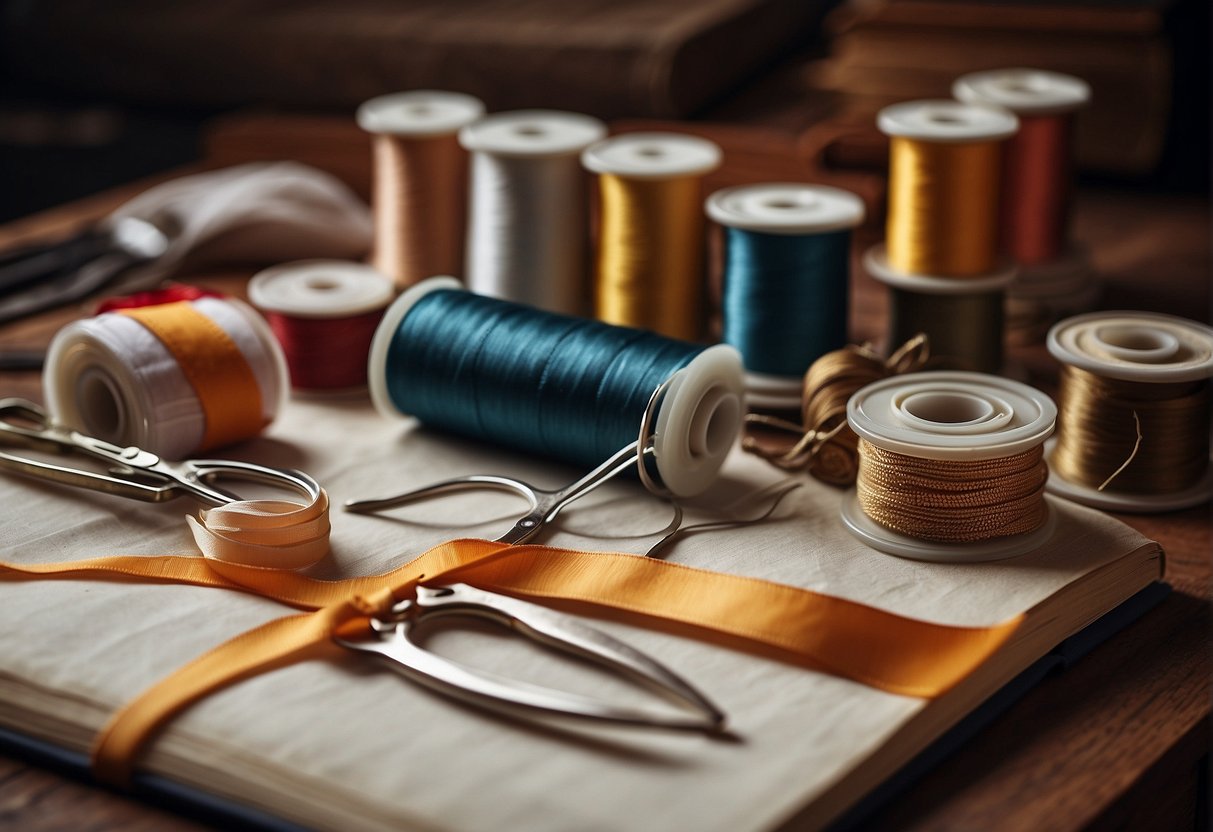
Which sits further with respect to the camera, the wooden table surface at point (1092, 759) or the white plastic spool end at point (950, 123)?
the white plastic spool end at point (950, 123)

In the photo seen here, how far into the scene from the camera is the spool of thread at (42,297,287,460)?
1.27 meters

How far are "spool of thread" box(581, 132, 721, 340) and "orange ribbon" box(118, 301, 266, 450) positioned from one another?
0.46 meters

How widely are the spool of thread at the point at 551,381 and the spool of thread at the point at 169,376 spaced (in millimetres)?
120

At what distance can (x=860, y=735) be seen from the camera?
2.86 ft

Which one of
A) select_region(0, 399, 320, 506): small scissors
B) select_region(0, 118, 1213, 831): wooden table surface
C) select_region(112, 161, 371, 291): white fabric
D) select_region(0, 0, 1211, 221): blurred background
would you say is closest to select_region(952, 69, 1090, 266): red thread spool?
select_region(0, 0, 1211, 221): blurred background

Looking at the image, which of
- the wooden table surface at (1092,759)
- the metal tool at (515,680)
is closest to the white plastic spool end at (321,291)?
the metal tool at (515,680)

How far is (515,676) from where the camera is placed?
95 cm

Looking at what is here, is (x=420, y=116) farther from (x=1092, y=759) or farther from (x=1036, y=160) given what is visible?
(x=1092, y=759)

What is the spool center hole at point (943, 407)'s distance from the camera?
117 centimetres

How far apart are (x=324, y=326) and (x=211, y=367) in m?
0.20

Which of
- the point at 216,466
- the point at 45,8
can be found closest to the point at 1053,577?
the point at 216,466

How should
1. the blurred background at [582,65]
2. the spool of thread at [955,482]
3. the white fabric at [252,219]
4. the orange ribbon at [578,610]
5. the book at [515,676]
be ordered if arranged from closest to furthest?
1. the book at [515,676]
2. the orange ribbon at [578,610]
3. the spool of thread at [955,482]
4. the white fabric at [252,219]
5. the blurred background at [582,65]

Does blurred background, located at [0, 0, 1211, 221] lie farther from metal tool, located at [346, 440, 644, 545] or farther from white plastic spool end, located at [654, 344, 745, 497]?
metal tool, located at [346, 440, 644, 545]

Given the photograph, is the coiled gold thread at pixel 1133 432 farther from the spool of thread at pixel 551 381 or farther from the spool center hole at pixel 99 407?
the spool center hole at pixel 99 407
